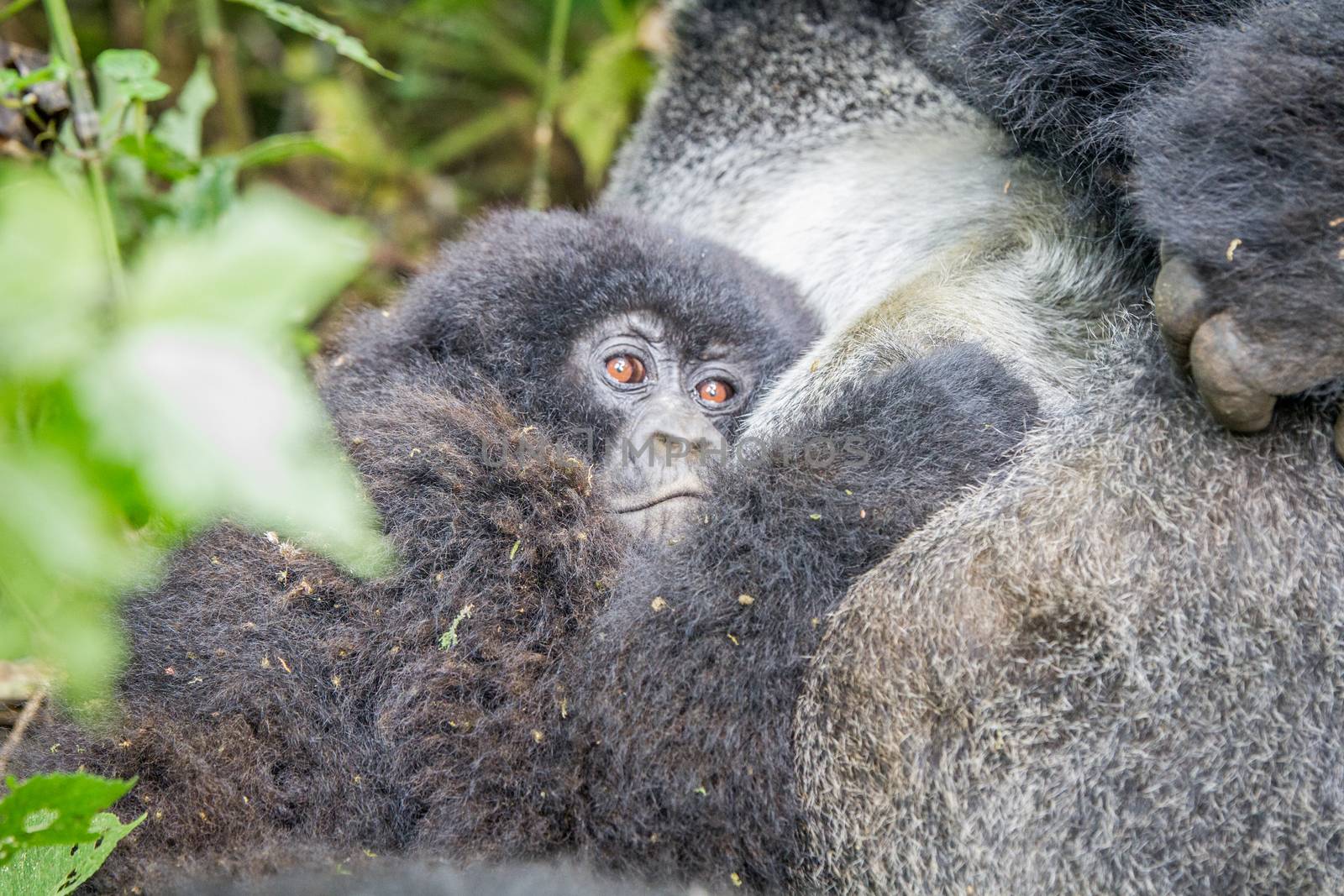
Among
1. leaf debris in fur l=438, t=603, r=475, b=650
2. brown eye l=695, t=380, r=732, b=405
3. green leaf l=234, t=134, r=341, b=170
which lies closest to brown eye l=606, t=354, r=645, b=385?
brown eye l=695, t=380, r=732, b=405

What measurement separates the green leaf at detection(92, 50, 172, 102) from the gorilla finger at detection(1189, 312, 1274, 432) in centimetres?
204

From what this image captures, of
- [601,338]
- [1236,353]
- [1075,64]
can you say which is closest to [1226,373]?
[1236,353]

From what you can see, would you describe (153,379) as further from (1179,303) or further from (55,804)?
(1179,303)

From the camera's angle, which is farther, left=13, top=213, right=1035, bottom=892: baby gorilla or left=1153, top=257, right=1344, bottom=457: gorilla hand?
left=13, top=213, right=1035, bottom=892: baby gorilla

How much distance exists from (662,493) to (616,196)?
1.63 meters

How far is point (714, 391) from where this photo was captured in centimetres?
254

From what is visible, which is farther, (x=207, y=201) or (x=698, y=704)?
(x=207, y=201)

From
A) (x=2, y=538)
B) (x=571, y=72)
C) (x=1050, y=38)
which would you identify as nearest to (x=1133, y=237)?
(x=1050, y=38)

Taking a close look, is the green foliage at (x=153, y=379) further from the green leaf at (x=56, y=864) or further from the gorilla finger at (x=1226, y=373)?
the gorilla finger at (x=1226, y=373)

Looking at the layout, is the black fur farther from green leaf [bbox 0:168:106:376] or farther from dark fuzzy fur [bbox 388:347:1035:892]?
green leaf [bbox 0:168:106:376]

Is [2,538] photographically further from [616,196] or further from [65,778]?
[616,196]

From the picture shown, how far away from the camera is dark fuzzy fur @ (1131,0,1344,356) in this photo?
160 centimetres

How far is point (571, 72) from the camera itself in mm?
4824

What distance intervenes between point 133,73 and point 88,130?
20 centimetres
